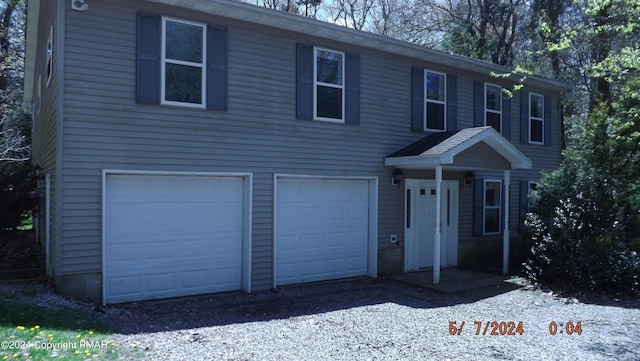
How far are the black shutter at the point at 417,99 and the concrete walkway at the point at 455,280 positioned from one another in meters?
3.30

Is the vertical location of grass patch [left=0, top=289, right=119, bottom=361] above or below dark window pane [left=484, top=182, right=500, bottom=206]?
below

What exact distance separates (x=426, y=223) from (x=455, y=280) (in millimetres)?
1714

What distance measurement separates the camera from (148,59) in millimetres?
7102

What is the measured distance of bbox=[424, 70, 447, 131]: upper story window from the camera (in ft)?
35.4

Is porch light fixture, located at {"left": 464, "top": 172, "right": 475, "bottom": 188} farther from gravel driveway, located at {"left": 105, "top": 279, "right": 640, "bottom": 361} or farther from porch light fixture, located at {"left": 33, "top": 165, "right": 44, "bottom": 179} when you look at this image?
porch light fixture, located at {"left": 33, "top": 165, "right": 44, "bottom": 179}

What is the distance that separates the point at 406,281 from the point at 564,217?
354 centimetres

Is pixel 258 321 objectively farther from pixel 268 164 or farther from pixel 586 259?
pixel 586 259

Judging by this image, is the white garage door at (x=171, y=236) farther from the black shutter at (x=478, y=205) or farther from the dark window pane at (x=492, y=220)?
the dark window pane at (x=492, y=220)

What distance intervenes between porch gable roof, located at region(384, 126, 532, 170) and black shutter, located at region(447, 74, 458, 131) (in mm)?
1087

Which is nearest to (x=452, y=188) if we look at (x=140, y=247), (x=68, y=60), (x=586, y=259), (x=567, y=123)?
(x=586, y=259)

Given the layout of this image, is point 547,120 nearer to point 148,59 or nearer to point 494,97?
point 494,97

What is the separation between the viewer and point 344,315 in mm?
6898

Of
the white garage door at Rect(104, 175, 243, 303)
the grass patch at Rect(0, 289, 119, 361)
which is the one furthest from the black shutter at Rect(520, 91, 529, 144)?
the grass patch at Rect(0, 289, 119, 361)

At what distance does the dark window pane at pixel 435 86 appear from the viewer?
10.8 meters
